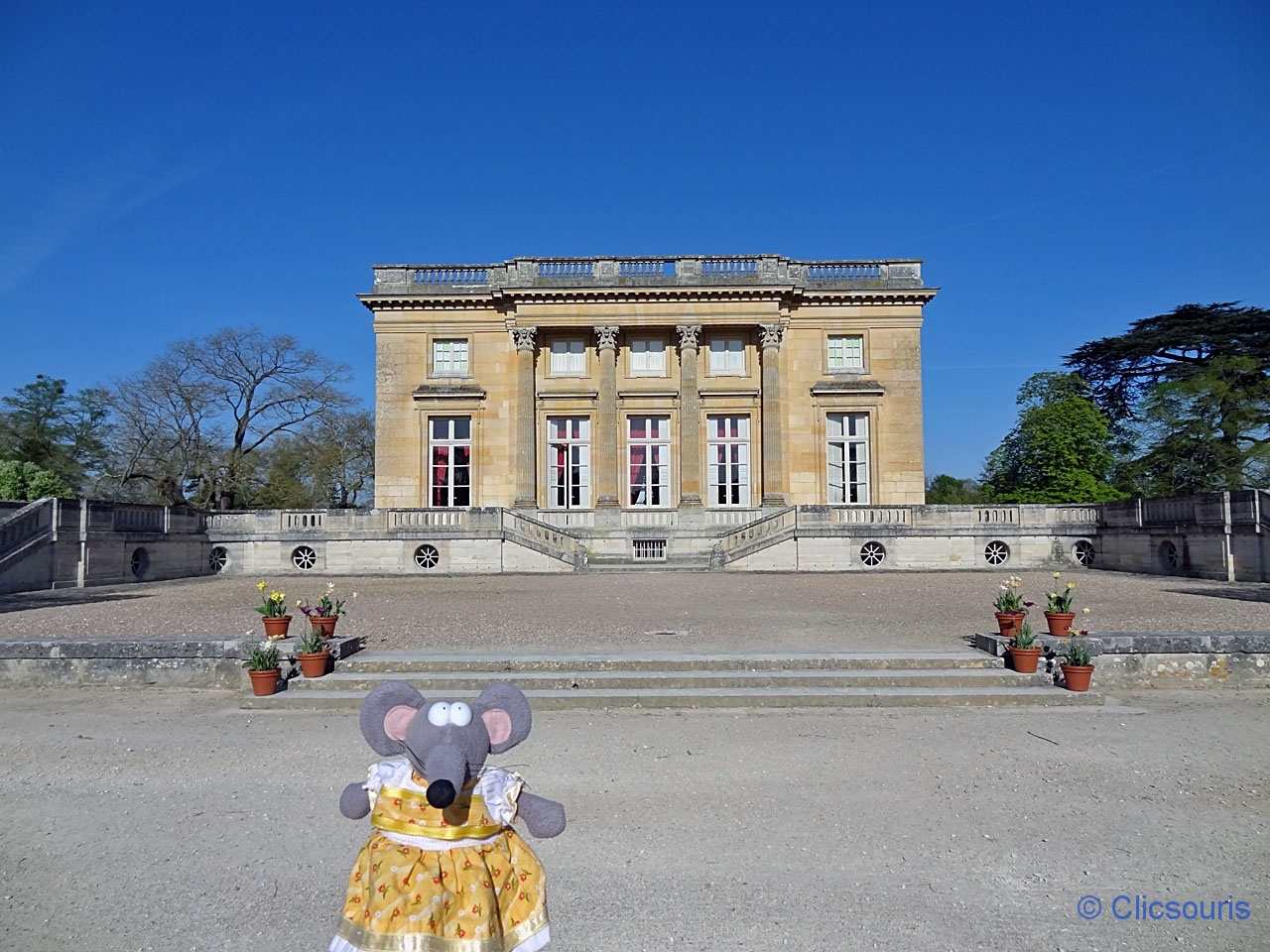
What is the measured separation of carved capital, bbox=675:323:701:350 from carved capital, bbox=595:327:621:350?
8.37 feet

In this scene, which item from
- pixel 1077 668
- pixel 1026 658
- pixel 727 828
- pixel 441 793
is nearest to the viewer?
pixel 441 793

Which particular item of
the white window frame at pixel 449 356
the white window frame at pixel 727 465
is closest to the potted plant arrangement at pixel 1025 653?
the white window frame at pixel 727 465

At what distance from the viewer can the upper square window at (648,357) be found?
3281 cm

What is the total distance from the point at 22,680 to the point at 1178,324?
2263 inches

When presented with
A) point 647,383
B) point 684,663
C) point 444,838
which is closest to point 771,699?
point 684,663

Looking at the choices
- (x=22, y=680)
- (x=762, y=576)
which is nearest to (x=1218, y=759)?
(x=22, y=680)

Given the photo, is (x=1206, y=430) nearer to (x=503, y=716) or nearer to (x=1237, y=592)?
(x=1237, y=592)

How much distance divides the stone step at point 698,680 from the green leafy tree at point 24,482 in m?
21.9

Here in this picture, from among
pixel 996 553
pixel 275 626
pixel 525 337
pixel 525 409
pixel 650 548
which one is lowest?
pixel 275 626

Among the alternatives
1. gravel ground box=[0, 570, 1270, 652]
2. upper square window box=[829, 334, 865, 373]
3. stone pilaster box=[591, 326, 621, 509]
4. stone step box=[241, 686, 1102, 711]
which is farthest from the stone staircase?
upper square window box=[829, 334, 865, 373]

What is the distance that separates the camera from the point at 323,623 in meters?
9.34

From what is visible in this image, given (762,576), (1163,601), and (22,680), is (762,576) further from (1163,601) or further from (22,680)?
(22,680)

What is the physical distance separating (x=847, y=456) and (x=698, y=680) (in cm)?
2627

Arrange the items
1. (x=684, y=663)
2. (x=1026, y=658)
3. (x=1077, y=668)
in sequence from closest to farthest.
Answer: (x=1077, y=668), (x=1026, y=658), (x=684, y=663)
